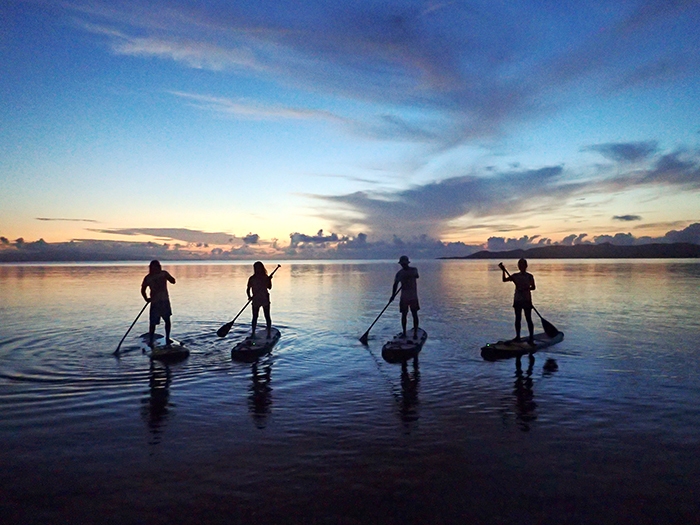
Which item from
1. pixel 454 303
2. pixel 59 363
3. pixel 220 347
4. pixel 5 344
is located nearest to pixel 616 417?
pixel 220 347

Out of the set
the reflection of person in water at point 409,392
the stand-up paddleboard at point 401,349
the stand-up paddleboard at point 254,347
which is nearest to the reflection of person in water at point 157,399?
the stand-up paddleboard at point 254,347

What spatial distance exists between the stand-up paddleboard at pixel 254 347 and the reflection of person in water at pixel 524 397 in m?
7.85

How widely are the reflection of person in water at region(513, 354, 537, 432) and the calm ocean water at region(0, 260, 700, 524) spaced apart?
0.17 ft

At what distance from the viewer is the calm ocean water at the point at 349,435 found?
5.72 metres

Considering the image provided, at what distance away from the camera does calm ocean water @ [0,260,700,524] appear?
18.8ft

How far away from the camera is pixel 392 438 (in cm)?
783

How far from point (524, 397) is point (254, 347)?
8336 mm

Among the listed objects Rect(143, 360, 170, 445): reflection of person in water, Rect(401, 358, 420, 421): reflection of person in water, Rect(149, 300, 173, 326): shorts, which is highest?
Rect(149, 300, 173, 326): shorts

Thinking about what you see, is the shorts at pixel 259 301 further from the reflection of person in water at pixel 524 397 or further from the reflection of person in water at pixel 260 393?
the reflection of person in water at pixel 524 397

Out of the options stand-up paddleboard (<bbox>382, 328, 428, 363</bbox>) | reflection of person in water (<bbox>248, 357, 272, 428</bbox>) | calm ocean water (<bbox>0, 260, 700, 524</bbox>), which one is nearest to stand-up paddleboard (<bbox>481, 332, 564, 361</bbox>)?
calm ocean water (<bbox>0, 260, 700, 524</bbox>)

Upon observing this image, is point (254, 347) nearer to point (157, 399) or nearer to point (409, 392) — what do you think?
point (157, 399)

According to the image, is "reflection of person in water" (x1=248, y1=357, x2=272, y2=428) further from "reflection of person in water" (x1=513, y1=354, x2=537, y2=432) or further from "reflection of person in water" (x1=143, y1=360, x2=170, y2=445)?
"reflection of person in water" (x1=513, y1=354, x2=537, y2=432)

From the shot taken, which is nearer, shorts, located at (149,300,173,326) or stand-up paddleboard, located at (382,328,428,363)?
stand-up paddleboard, located at (382,328,428,363)

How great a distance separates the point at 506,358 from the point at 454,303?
1698 centimetres
